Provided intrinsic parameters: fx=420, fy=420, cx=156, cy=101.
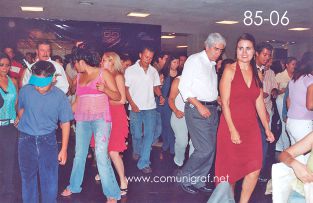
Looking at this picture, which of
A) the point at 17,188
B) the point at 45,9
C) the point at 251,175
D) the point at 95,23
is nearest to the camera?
the point at 251,175

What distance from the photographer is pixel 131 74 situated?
5.12m

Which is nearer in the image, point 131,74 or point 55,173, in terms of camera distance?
point 55,173

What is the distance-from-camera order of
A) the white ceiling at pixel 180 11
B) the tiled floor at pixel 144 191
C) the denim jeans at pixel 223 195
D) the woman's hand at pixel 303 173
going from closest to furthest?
the denim jeans at pixel 223 195
the woman's hand at pixel 303 173
the tiled floor at pixel 144 191
the white ceiling at pixel 180 11

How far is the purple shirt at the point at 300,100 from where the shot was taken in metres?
3.78

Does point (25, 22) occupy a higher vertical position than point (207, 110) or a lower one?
higher

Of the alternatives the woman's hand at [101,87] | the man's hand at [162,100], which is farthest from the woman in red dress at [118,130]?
the man's hand at [162,100]

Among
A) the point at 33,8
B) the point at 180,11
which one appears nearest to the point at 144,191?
the point at 180,11

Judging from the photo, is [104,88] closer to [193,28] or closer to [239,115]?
[239,115]

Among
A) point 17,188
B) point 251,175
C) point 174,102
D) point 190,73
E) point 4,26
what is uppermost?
point 4,26

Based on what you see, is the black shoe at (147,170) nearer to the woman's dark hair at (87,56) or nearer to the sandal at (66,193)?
the sandal at (66,193)

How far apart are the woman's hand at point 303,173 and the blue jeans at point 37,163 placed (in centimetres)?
189

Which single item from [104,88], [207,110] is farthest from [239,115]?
[104,88]

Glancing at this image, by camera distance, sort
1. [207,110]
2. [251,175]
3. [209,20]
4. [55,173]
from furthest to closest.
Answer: [209,20] → [207,110] → [251,175] → [55,173]

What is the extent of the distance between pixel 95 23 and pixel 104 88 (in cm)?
628
